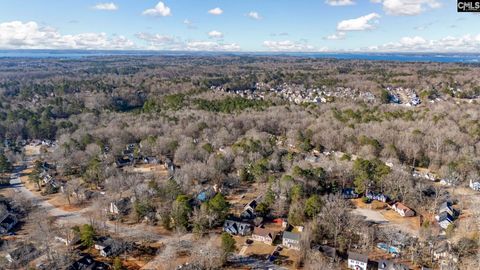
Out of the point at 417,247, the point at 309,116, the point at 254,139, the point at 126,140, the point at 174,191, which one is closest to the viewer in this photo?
the point at 417,247

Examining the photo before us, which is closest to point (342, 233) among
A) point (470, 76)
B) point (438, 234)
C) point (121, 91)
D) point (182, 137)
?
point (438, 234)

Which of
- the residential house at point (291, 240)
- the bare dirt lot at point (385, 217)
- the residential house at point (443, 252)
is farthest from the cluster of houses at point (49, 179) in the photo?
the residential house at point (443, 252)

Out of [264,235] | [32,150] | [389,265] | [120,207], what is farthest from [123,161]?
A: [389,265]

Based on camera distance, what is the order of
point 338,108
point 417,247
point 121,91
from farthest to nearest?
point 121,91, point 338,108, point 417,247

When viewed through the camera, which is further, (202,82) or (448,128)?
(202,82)

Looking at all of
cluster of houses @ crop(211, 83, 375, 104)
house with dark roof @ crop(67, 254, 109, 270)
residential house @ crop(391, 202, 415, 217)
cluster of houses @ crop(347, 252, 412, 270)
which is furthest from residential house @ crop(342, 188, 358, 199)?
cluster of houses @ crop(211, 83, 375, 104)

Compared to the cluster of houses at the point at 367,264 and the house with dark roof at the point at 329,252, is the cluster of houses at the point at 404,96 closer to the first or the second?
the cluster of houses at the point at 367,264

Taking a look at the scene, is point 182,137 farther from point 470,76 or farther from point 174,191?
point 470,76
